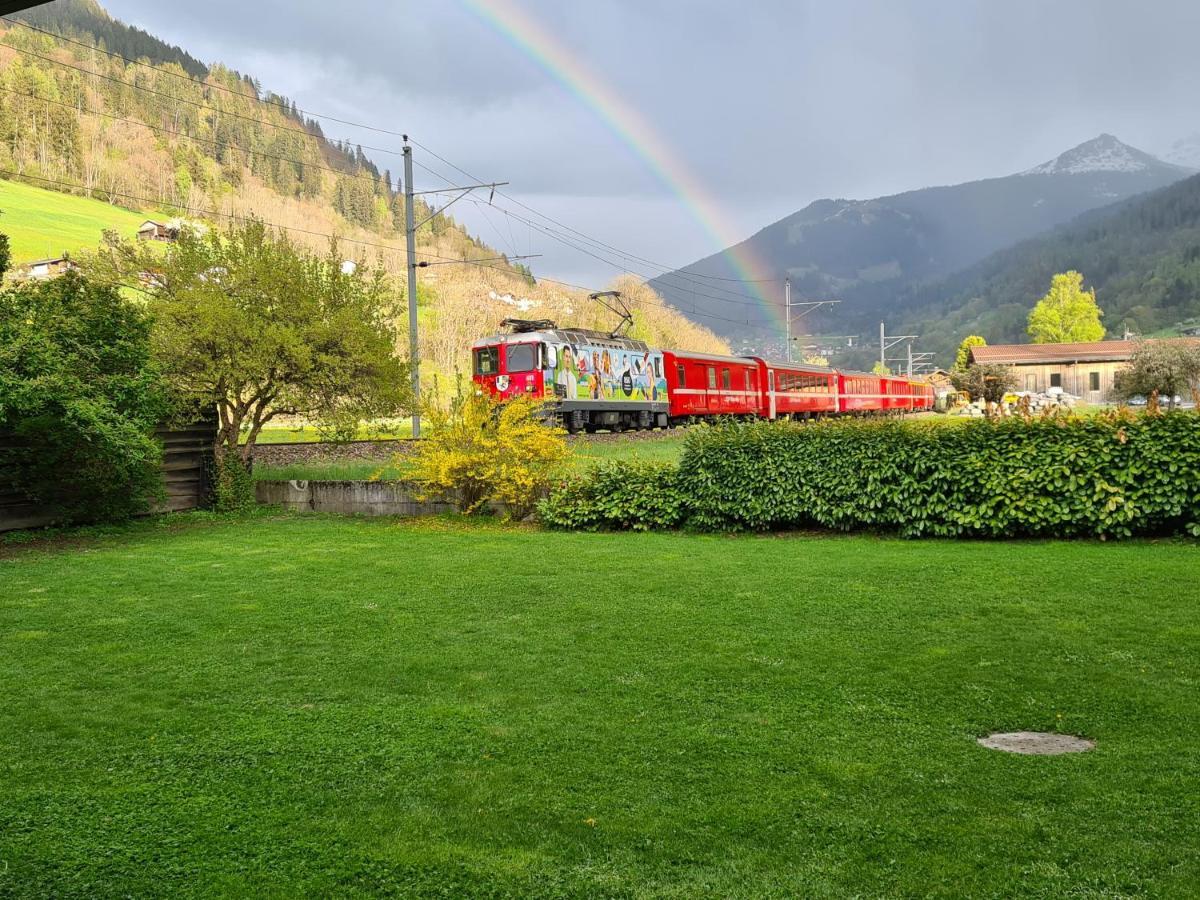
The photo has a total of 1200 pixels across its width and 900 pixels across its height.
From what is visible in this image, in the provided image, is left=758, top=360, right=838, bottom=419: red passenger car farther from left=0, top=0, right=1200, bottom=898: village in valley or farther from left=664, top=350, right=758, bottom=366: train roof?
left=0, top=0, right=1200, bottom=898: village in valley

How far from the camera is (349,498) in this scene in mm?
13133

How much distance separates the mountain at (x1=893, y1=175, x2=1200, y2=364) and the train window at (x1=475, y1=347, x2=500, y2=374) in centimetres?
10953

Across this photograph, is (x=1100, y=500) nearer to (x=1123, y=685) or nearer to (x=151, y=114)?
(x=1123, y=685)

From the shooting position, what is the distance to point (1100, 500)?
335 inches

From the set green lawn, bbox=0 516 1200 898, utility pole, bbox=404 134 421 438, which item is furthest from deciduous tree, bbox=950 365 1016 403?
green lawn, bbox=0 516 1200 898

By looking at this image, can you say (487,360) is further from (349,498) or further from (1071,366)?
(1071,366)

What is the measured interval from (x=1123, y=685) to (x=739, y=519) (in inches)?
246

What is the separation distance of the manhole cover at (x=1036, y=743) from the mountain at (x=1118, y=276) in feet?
404

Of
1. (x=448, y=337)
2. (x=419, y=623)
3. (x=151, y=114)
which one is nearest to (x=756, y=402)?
(x=448, y=337)

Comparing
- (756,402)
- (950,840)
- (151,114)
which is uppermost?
(151,114)

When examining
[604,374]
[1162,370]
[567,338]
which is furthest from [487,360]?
[1162,370]

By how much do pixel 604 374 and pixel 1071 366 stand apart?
147ft

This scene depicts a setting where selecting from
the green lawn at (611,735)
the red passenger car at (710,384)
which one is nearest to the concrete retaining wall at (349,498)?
the green lawn at (611,735)

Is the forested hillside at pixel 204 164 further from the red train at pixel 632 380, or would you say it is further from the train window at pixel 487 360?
the train window at pixel 487 360
